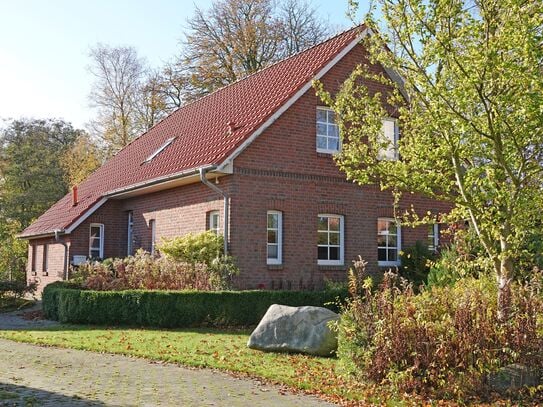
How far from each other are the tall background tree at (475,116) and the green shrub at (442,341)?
1.09 feet

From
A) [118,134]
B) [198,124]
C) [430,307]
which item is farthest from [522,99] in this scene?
[118,134]

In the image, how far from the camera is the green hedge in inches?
593

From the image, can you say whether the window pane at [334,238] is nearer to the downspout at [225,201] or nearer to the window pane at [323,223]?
the window pane at [323,223]

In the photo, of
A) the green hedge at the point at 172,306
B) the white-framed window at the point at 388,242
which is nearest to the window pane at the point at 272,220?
the green hedge at the point at 172,306

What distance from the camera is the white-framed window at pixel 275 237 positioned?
18359 mm

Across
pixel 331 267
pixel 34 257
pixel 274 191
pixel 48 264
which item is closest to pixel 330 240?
pixel 331 267

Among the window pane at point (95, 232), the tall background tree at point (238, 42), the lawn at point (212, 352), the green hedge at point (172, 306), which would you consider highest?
the tall background tree at point (238, 42)

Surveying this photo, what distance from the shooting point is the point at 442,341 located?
26.8 feet

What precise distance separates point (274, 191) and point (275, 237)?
1.31 meters

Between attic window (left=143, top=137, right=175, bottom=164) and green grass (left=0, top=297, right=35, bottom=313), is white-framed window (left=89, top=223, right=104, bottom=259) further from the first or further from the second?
attic window (left=143, top=137, right=175, bottom=164)

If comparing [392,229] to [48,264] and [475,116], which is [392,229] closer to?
[475,116]

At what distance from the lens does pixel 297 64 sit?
21219 mm

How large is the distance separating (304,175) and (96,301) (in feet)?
22.5

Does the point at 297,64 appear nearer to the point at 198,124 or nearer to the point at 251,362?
the point at 198,124
